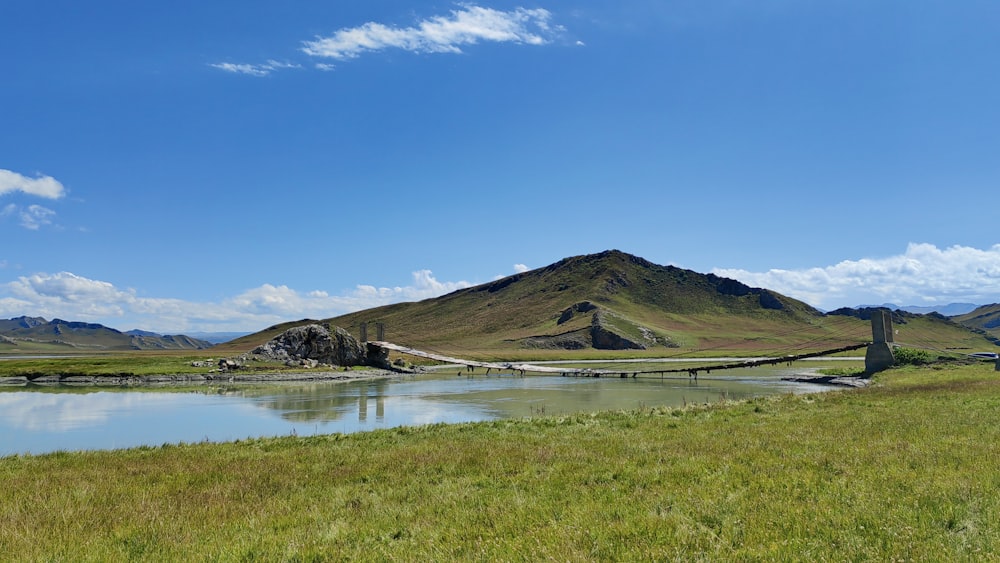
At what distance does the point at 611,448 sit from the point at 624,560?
25.7ft

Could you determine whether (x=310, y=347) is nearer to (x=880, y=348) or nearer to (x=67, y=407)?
(x=67, y=407)

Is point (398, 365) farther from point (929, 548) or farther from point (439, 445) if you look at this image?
point (929, 548)

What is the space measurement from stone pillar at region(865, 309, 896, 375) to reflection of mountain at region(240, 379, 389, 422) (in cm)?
4335

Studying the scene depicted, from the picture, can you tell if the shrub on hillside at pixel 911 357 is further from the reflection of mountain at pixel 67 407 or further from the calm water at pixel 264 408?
the reflection of mountain at pixel 67 407

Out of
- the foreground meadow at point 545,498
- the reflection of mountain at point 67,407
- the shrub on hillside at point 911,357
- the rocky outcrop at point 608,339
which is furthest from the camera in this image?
the rocky outcrop at point 608,339

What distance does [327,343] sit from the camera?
82562mm

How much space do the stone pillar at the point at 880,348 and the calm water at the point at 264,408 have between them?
21.2 feet

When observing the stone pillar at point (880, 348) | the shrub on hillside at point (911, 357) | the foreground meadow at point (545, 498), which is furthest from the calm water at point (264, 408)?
the foreground meadow at point (545, 498)

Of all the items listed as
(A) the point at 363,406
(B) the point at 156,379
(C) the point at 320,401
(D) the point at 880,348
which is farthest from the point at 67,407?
(D) the point at 880,348

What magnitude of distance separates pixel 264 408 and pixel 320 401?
18.8 feet

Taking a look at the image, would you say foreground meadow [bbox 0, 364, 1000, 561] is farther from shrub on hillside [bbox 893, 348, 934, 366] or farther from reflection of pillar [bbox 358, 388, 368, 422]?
shrub on hillside [bbox 893, 348, 934, 366]

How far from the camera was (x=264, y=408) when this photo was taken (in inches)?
1502

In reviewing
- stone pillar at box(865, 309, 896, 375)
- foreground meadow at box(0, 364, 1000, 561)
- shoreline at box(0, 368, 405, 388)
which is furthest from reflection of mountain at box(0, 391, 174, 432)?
stone pillar at box(865, 309, 896, 375)

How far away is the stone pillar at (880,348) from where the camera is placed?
50625 millimetres
